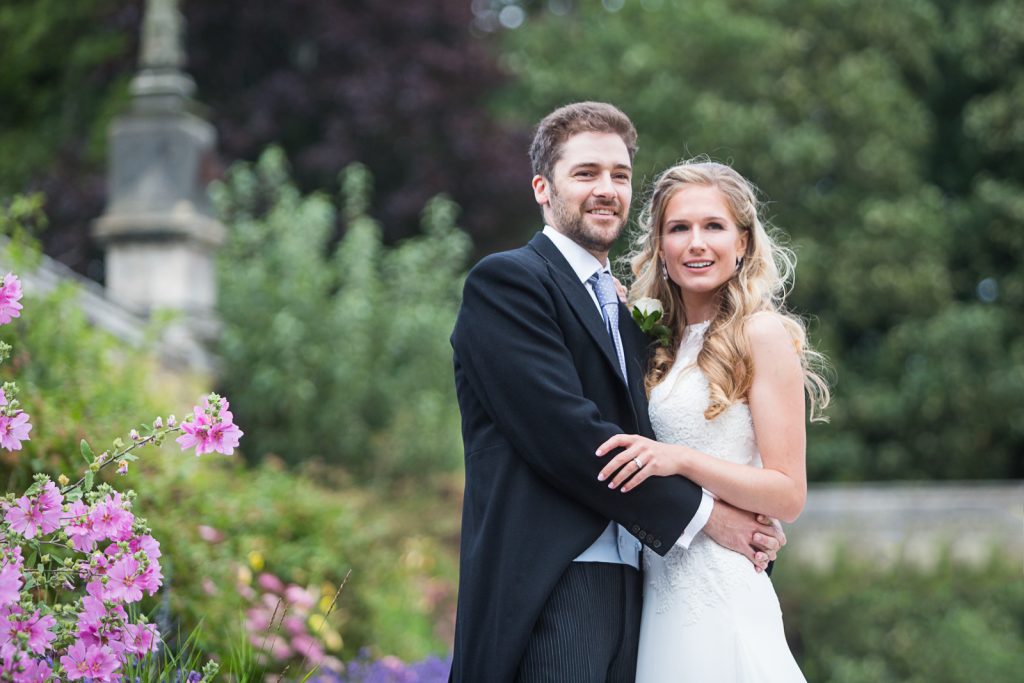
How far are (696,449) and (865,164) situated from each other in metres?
15.4

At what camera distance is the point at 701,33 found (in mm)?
17797

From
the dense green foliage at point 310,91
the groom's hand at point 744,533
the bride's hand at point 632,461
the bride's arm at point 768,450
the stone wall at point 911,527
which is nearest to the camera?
the bride's hand at point 632,461

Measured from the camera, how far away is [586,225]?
321 centimetres

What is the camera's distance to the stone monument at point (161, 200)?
9570 millimetres

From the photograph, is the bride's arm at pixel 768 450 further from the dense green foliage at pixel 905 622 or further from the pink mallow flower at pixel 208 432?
the dense green foliage at pixel 905 622

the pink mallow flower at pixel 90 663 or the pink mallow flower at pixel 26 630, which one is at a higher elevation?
the pink mallow flower at pixel 26 630

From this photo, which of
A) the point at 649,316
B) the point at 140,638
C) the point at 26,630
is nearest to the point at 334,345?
the point at 649,316

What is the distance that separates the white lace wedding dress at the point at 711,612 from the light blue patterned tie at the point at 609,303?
0.81ft

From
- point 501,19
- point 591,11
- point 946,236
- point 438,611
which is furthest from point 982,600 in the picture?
point 501,19

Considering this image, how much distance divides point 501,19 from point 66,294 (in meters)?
16.6

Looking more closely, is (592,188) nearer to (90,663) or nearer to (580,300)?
(580,300)

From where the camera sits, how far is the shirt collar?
10.6 ft

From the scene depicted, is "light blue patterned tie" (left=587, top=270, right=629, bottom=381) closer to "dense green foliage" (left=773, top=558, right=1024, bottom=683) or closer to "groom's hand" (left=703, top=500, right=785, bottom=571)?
"groom's hand" (left=703, top=500, right=785, bottom=571)

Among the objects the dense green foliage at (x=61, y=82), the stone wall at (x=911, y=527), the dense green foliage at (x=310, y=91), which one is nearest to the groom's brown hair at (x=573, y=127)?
the stone wall at (x=911, y=527)
